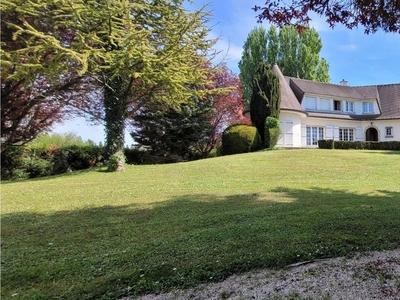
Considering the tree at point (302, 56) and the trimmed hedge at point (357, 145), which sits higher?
the tree at point (302, 56)

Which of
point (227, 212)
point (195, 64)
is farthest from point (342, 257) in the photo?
point (195, 64)

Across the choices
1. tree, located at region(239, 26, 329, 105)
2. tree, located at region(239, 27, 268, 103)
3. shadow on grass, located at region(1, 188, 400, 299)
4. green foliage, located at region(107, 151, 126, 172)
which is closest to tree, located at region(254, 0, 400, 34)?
shadow on grass, located at region(1, 188, 400, 299)

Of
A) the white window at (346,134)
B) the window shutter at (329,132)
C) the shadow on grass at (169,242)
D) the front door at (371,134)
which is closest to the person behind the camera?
the shadow on grass at (169,242)

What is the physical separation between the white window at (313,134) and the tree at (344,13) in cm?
2227

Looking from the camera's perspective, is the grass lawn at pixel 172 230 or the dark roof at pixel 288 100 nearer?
the grass lawn at pixel 172 230

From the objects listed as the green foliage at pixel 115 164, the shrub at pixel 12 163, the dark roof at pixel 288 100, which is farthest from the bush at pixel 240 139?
the shrub at pixel 12 163

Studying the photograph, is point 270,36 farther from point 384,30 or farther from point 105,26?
point 384,30

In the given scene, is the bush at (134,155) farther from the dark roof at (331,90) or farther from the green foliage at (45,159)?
the dark roof at (331,90)

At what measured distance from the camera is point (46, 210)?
6.35 meters

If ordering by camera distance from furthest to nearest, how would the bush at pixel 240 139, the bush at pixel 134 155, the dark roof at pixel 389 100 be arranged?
the dark roof at pixel 389 100 < the bush at pixel 134 155 < the bush at pixel 240 139

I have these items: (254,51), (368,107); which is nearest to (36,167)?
(254,51)

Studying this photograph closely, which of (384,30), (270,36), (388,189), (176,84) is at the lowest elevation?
(388,189)

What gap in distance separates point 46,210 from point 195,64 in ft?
32.4

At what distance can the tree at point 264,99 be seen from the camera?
69.1 feet
